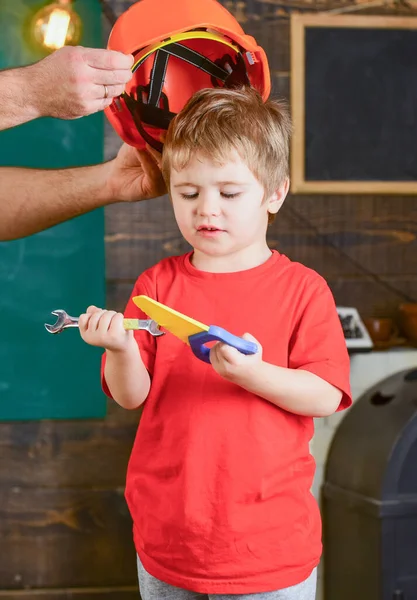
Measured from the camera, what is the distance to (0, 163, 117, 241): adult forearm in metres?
1.75

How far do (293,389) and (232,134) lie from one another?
41 cm

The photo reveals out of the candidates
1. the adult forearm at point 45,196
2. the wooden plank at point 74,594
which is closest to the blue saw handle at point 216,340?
the adult forearm at point 45,196

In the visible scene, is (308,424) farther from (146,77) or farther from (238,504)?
(146,77)

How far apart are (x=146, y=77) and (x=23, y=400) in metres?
1.31

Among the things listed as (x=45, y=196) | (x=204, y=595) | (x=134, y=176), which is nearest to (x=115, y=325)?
(x=204, y=595)

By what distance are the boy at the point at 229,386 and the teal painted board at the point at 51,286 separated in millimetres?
1101

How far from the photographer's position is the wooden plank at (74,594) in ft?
7.66

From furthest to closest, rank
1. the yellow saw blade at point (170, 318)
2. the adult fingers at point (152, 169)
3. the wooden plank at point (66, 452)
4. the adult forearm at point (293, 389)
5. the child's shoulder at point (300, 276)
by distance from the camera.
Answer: the wooden plank at point (66, 452) → the adult fingers at point (152, 169) → the child's shoulder at point (300, 276) → the adult forearm at point (293, 389) → the yellow saw blade at point (170, 318)

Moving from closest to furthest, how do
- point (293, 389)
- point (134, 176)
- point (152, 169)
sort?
point (293, 389)
point (152, 169)
point (134, 176)

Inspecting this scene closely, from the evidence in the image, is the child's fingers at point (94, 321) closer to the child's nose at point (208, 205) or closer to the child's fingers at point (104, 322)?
the child's fingers at point (104, 322)

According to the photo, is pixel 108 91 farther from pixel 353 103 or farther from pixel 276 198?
pixel 353 103

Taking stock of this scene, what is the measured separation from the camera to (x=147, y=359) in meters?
1.22

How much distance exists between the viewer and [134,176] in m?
1.61

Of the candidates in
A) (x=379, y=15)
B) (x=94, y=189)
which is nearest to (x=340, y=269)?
(x=379, y=15)
